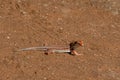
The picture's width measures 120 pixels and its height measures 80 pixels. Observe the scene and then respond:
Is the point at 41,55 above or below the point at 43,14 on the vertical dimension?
below

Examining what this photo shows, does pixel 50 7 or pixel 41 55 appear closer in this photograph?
pixel 41 55

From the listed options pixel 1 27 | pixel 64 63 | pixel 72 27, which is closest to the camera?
pixel 64 63

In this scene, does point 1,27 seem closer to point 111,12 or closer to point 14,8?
point 14,8

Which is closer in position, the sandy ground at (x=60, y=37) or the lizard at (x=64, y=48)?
the sandy ground at (x=60, y=37)

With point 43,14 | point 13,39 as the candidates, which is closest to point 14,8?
point 43,14

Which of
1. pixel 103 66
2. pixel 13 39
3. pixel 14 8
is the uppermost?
pixel 14 8

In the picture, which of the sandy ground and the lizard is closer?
the sandy ground

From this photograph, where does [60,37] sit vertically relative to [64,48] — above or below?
above

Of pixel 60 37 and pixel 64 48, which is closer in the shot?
pixel 64 48
